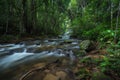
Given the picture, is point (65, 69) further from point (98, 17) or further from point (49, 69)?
point (98, 17)

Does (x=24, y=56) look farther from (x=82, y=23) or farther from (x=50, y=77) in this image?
(x=82, y=23)

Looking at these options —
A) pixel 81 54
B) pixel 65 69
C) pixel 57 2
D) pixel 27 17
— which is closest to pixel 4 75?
pixel 65 69

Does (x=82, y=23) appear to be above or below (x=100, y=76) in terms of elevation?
above

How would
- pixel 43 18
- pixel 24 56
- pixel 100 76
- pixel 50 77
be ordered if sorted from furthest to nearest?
pixel 43 18
pixel 24 56
pixel 50 77
pixel 100 76

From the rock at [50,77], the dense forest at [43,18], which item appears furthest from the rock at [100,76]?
the dense forest at [43,18]

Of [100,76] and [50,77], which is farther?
[50,77]

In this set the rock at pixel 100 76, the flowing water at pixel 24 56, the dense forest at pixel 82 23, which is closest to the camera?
the rock at pixel 100 76

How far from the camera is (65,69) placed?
15.4 ft

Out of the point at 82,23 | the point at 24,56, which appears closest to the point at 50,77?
the point at 24,56

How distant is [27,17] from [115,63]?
15.0 meters

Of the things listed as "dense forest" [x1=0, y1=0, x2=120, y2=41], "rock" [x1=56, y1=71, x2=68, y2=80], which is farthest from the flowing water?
"dense forest" [x1=0, y1=0, x2=120, y2=41]

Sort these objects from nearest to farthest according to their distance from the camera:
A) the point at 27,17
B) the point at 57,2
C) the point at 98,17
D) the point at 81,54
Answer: the point at 81,54 < the point at 98,17 < the point at 27,17 < the point at 57,2

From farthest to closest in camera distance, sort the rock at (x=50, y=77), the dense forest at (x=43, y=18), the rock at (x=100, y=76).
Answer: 1. the dense forest at (x=43, y=18)
2. the rock at (x=50, y=77)
3. the rock at (x=100, y=76)

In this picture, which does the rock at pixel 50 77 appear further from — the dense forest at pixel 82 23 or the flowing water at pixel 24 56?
the dense forest at pixel 82 23
